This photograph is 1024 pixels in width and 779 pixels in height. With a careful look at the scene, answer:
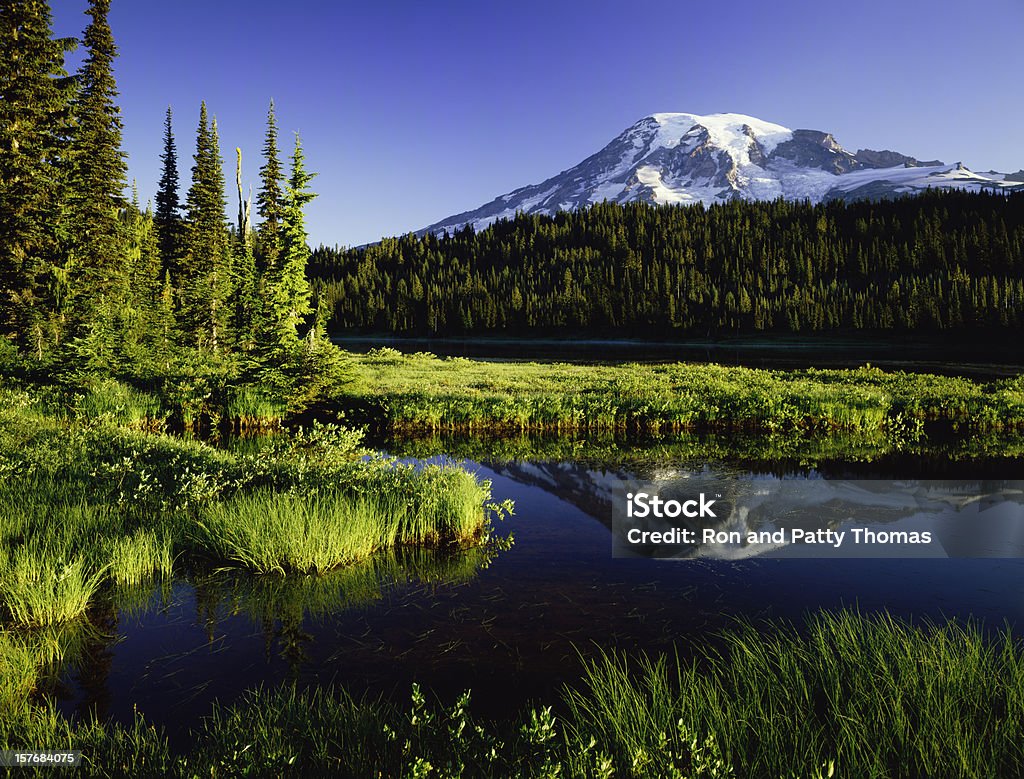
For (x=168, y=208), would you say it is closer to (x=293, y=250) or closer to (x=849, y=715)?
(x=293, y=250)

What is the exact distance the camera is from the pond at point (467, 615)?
22.2 ft

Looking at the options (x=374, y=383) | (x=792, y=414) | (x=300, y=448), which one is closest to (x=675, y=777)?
(x=300, y=448)

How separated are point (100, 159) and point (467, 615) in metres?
51.9

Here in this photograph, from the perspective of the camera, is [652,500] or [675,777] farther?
[652,500]

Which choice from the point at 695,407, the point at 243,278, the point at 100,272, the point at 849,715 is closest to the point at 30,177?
the point at 100,272

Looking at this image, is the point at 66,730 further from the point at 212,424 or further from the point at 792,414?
the point at 792,414

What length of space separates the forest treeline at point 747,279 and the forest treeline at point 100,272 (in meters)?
105

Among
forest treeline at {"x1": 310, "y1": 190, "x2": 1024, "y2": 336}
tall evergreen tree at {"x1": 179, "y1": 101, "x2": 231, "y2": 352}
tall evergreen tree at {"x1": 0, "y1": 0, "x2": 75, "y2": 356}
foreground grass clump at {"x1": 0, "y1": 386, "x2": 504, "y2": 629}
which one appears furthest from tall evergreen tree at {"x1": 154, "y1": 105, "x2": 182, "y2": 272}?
forest treeline at {"x1": 310, "y1": 190, "x2": 1024, "y2": 336}

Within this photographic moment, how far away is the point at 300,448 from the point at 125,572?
783cm

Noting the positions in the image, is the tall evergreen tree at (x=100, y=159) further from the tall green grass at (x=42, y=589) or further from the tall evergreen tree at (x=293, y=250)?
the tall green grass at (x=42, y=589)

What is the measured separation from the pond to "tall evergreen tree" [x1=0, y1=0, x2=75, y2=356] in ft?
84.7

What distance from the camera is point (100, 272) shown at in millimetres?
36406

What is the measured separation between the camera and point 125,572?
29.6 ft

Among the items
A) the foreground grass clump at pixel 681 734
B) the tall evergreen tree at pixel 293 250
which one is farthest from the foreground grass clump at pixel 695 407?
the foreground grass clump at pixel 681 734
